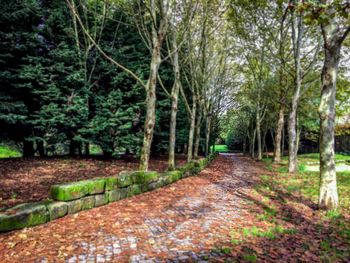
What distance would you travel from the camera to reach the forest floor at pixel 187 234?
3.61 metres

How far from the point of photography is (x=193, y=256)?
3.60m

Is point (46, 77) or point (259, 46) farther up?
point (259, 46)

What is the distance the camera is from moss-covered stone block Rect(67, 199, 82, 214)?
5160mm

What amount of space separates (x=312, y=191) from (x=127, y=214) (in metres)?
6.42

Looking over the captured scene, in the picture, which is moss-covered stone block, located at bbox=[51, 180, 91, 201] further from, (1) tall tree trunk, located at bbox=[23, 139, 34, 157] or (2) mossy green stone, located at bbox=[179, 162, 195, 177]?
(1) tall tree trunk, located at bbox=[23, 139, 34, 157]

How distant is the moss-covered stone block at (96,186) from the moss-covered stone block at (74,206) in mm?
Result: 362

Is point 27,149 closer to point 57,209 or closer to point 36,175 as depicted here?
point 36,175

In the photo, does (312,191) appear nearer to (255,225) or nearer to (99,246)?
(255,225)

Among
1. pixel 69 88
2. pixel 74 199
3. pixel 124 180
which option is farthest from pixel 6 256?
pixel 69 88

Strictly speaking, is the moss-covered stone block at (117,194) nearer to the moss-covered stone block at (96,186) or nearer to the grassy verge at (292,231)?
the moss-covered stone block at (96,186)

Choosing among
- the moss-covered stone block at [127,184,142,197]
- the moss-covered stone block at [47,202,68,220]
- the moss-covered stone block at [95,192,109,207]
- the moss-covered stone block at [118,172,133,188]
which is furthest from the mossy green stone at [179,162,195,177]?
the moss-covered stone block at [47,202,68,220]

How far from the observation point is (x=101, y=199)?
6.00 metres

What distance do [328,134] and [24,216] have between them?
21.8 feet

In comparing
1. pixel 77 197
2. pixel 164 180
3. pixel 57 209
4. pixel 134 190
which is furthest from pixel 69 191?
pixel 164 180
